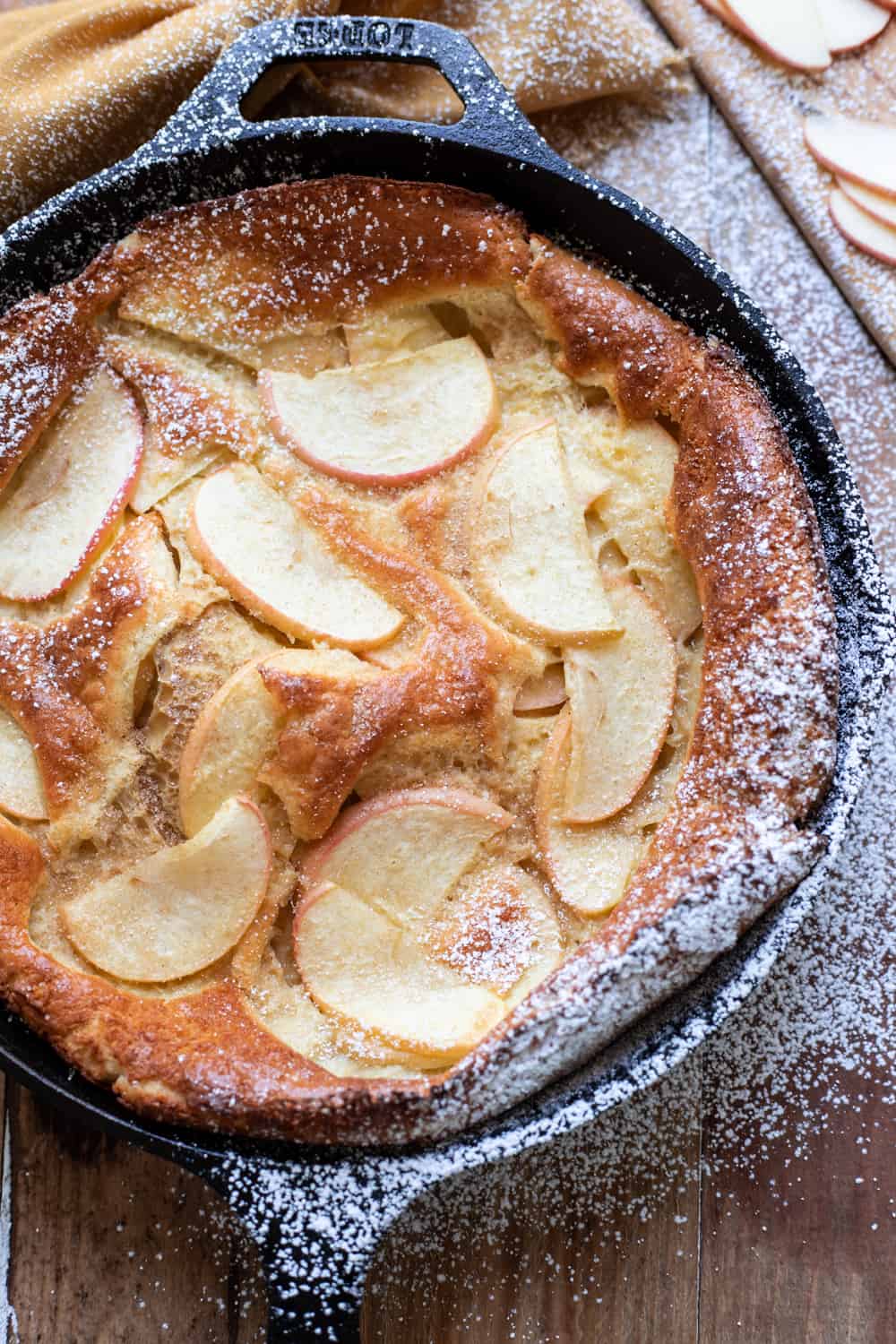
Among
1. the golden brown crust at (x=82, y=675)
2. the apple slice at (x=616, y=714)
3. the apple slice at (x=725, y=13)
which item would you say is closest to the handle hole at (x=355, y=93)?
the apple slice at (x=725, y=13)

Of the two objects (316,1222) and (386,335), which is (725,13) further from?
(316,1222)

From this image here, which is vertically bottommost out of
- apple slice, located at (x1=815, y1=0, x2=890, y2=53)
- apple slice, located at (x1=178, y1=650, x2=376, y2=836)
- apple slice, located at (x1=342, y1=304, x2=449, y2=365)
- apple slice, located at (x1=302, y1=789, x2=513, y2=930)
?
apple slice, located at (x1=302, y1=789, x2=513, y2=930)

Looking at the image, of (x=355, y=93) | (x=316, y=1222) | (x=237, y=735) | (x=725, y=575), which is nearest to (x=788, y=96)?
(x=355, y=93)

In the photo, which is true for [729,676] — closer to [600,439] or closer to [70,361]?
[600,439]

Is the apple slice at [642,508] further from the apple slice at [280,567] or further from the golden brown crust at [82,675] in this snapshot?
the golden brown crust at [82,675]

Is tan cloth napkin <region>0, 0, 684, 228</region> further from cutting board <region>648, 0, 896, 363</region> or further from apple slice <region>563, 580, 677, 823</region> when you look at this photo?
apple slice <region>563, 580, 677, 823</region>

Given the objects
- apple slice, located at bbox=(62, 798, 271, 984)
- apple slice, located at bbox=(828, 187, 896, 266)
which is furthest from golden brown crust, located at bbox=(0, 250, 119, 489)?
apple slice, located at bbox=(828, 187, 896, 266)

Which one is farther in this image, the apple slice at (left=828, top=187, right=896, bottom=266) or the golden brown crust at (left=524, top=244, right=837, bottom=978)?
the apple slice at (left=828, top=187, right=896, bottom=266)
